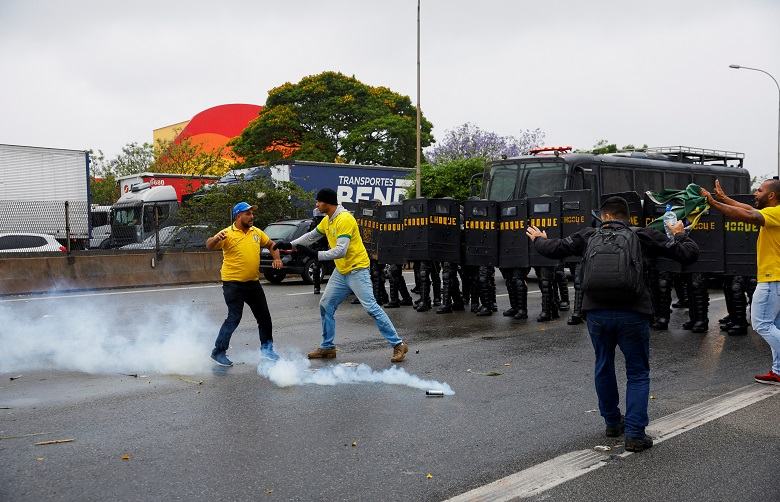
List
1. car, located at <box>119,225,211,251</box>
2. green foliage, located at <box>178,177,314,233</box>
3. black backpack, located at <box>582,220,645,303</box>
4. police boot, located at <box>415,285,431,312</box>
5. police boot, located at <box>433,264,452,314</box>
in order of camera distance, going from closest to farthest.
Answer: black backpack, located at <box>582,220,645,303</box> → police boot, located at <box>433,264,452,314</box> → police boot, located at <box>415,285,431,312</box> → car, located at <box>119,225,211,251</box> → green foliage, located at <box>178,177,314,233</box>

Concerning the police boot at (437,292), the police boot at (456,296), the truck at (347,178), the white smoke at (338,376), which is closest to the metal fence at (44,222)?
the truck at (347,178)

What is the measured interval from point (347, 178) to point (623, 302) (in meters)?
24.3

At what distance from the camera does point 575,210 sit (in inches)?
464

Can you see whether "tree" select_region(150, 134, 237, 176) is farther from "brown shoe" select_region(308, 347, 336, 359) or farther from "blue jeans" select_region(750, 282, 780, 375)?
"blue jeans" select_region(750, 282, 780, 375)

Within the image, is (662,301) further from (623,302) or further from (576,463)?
(576,463)

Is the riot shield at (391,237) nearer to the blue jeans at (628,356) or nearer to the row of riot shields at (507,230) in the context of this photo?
the row of riot shields at (507,230)

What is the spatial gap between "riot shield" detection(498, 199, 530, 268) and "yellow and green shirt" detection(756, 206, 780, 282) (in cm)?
502

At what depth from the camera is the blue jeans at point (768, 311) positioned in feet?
22.9

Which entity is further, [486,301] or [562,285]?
[562,285]

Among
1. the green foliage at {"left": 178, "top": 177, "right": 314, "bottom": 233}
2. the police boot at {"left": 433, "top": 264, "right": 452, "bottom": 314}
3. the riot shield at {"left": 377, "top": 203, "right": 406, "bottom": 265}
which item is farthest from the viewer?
the green foliage at {"left": 178, "top": 177, "right": 314, "bottom": 233}

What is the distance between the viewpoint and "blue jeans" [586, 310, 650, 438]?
514cm

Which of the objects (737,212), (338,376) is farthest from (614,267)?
(338,376)

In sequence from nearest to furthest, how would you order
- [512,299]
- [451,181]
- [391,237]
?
[512,299] → [391,237] → [451,181]

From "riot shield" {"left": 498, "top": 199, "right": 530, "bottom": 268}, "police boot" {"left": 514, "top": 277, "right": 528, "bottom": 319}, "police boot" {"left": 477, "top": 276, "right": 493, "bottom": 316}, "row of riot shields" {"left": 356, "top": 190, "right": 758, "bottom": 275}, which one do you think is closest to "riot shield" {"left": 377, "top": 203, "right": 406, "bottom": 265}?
"row of riot shields" {"left": 356, "top": 190, "right": 758, "bottom": 275}
